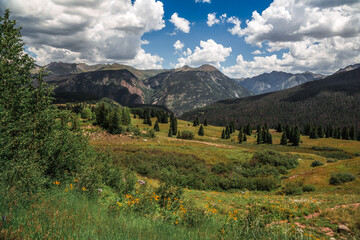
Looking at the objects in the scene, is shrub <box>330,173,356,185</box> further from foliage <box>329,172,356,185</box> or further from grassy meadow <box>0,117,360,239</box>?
grassy meadow <box>0,117,360,239</box>

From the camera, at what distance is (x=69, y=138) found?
1120 centimetres

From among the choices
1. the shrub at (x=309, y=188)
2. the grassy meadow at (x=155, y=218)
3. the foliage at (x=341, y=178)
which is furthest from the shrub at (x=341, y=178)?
the shrub at (x=309, y=188)

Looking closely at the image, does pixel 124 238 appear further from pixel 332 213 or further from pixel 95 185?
pixel 332 213

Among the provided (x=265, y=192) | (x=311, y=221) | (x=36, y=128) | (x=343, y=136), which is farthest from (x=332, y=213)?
(x=343, y=136)

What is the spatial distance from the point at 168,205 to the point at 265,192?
842 inches

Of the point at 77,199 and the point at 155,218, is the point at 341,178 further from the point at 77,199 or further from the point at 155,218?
the point at 77,199

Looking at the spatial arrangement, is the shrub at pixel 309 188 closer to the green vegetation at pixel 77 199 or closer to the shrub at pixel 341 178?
the shrub at pixel 341 178

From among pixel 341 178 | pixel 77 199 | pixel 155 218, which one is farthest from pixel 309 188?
pixel 77 199

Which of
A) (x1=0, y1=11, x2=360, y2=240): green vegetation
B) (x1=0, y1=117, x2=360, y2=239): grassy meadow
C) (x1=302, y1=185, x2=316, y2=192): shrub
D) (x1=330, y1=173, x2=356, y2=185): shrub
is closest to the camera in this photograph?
(x1=0, y1=117, x2=360, y2=239): grassy meadow

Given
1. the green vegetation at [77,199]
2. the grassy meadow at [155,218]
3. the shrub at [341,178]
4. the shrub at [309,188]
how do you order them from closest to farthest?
the grassy meadow at [155,218], the green vegetation at [77,199], the shrub at [309,188], the shrub at [341,178]

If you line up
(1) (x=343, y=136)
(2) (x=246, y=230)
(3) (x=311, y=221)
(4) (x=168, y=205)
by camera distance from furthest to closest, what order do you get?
(1) (x=343, y=136) → (3) (x=311, y=221) → (4) (x=168, y=205) → (2) (x=246, y=230)

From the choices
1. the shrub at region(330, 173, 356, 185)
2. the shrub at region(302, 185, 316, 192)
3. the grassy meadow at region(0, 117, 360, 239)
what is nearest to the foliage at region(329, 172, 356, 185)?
the shrub at region(330, 173, 356, 185)

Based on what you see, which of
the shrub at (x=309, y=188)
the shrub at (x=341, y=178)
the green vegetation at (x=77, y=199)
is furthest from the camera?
the shrub at (x=341, y=178)

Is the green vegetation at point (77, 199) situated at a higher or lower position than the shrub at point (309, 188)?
higher
